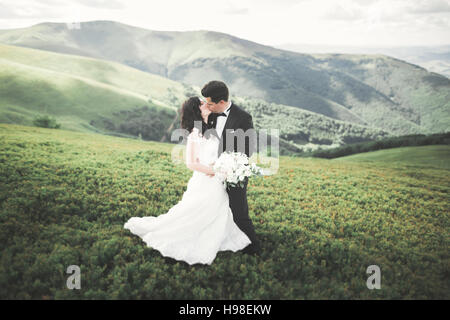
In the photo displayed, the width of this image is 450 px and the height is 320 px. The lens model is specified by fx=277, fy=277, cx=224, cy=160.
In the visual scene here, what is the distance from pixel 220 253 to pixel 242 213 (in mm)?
1190

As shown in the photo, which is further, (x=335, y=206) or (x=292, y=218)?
(x=335, y=206)

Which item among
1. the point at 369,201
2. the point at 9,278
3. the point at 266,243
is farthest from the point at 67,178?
the point at 369,201

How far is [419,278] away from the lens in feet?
22.4

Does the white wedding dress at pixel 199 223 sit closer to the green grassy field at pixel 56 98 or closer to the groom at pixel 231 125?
the groom at pixel 231 125

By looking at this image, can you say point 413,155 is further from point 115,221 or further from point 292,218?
point 115,221

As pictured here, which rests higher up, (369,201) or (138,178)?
(138,178)

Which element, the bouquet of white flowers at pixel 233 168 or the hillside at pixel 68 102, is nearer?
the bouquet of white flowers at pixel 233 168

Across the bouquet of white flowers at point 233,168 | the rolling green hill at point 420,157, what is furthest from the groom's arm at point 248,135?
the rolling green hill at point 420,157

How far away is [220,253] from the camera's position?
7.28 metres

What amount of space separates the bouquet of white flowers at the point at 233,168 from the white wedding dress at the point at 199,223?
1.45 feet

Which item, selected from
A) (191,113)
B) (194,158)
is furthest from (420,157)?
(191,113)

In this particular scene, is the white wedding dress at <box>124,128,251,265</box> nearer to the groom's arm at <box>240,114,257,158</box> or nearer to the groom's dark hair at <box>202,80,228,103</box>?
the groom's arm at <box>240,114,257,158</box>

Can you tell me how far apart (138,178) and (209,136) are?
23.9 feet

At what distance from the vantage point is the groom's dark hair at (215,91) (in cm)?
616
